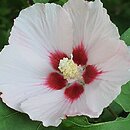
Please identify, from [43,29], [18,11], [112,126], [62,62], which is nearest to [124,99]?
[112,126]

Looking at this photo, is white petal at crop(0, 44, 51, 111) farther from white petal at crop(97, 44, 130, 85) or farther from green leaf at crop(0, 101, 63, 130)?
white petal at crop(97, 44, 130, 85)

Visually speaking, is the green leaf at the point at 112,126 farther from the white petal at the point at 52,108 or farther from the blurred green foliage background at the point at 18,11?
the blurred green foliage background at the point at 18,11

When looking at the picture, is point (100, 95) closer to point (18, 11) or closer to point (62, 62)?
point (62, 62)

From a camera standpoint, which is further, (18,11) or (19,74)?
(18,11)

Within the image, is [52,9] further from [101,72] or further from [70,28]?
[101,72]

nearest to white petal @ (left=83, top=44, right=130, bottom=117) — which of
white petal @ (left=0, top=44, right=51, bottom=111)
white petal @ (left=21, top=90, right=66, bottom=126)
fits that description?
white petal @ (left=21, top=90, right=66, bottom=126)
